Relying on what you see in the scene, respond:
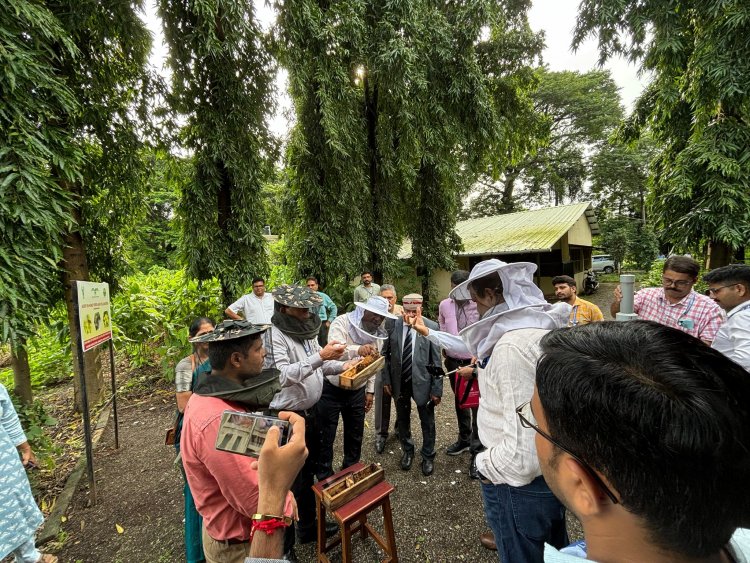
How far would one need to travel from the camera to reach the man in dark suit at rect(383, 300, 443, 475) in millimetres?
3625

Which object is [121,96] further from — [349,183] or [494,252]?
[494,252]

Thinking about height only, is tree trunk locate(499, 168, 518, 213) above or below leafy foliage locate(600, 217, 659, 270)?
above

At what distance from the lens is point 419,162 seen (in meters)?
9.42

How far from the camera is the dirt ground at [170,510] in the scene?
2.69 meters

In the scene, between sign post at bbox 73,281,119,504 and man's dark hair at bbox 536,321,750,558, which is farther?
sign post at bbox 73,281,119,504

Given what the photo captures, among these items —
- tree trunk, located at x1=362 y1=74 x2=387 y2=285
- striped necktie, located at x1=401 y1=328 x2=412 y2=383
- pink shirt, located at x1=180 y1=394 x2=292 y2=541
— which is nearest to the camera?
pink shirt, located at x1=180 y1=394 x2=292 y2=541

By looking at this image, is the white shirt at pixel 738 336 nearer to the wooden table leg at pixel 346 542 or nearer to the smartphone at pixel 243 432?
the wooden table leg at pixel 346 542

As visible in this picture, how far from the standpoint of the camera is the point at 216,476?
1.32 m

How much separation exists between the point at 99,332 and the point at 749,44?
31.6 feet

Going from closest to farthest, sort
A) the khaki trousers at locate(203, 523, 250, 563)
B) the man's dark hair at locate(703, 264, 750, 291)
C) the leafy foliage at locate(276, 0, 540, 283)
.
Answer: the khaki trousers at locate(203, 523, 250, 563) < the man's dark hair at locate(703, 264, 750, 291) < the leafy foliage at locate(276, 0, 540, 283)

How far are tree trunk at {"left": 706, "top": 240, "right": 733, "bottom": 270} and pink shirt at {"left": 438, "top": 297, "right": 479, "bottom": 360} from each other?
6.48 metres

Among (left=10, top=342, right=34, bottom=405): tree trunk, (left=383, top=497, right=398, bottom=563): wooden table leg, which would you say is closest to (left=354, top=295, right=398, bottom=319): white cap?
(left=383, top=497, right=398, bottom=563): wooden table leg

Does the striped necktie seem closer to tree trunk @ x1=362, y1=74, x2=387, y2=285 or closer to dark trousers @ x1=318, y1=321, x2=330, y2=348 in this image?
dark trousers @ x1=318, y1=321, x2=330, y2=348

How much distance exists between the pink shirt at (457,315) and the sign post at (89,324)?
3738 mm
